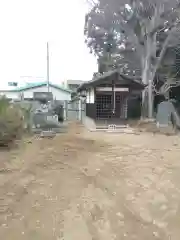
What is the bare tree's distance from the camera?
71.7 feet

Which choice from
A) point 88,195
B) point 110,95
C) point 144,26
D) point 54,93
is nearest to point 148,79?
point 110,95

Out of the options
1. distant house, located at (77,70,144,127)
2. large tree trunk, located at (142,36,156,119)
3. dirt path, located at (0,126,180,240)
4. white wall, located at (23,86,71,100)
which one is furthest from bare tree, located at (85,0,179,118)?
dirt path, located at (0,126,180,240)

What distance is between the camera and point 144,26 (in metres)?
22.9

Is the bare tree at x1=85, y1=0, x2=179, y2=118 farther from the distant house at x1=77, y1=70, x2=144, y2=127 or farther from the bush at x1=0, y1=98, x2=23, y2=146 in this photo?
the bush at x1=0, y1=98, x2=23, y2=146

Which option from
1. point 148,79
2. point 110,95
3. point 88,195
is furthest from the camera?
point 148,79

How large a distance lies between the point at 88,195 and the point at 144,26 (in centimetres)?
1933

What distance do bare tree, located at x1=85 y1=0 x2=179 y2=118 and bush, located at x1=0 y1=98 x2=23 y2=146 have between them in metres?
13.5

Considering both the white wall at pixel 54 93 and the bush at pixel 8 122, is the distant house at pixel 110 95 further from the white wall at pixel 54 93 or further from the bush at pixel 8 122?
the white wall at pixel 54 93

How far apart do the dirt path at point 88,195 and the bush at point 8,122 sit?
0.73 m

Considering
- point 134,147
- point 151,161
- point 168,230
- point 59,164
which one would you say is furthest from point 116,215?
point 134,147

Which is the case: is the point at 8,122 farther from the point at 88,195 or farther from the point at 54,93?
the point at 54,93

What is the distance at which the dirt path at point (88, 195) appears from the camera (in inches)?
167

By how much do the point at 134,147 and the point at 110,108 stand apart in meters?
9.67

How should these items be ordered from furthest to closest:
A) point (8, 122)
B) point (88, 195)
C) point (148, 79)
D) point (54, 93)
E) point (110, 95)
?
1. point (54, 93)
2. point (148, 79)
3. point (110, 95)
4. point (8, 122)
5. point (88, 195)
